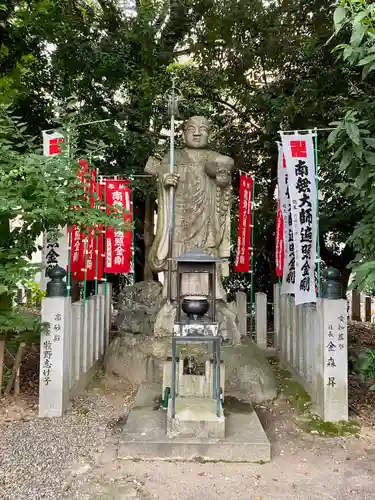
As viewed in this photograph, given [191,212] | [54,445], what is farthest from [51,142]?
[54,445]

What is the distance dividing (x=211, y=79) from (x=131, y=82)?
2.07m

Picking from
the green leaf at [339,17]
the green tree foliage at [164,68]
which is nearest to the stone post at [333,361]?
the green leaf at [339,17]

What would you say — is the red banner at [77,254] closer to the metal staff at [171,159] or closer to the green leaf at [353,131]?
the metal staff at [171,159]

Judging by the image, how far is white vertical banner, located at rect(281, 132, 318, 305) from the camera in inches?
255

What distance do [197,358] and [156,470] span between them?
1831 millimetres

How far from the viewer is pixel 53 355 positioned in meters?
5.45

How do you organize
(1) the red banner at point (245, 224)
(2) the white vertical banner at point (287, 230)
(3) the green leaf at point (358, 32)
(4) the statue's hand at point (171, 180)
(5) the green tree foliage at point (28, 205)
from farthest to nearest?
(1) the red banner at point (245, 224), (2) the white vertical banner at point (287, 230), (4) the statue's hand at point (171, 180), (5) the green tree foliage at point (28, 205), (3) the green leaf at point (358, 32)

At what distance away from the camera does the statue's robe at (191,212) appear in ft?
22.7

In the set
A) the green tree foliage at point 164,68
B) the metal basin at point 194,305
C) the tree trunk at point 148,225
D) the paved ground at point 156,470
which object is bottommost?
the paved ground at point 156,470

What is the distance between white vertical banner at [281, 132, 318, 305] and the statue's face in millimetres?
1308

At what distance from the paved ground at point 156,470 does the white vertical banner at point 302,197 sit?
231 cm

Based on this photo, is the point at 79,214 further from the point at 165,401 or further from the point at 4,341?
the point at 165,401

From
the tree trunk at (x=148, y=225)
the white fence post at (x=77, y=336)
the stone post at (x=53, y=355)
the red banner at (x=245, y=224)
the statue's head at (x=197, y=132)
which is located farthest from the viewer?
the tree trunk at (x=148, y=225)

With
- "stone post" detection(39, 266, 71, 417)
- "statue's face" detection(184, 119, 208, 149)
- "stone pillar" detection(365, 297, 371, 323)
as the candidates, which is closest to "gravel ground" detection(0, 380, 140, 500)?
"stone post" detection(39, 266, 71, 417)
